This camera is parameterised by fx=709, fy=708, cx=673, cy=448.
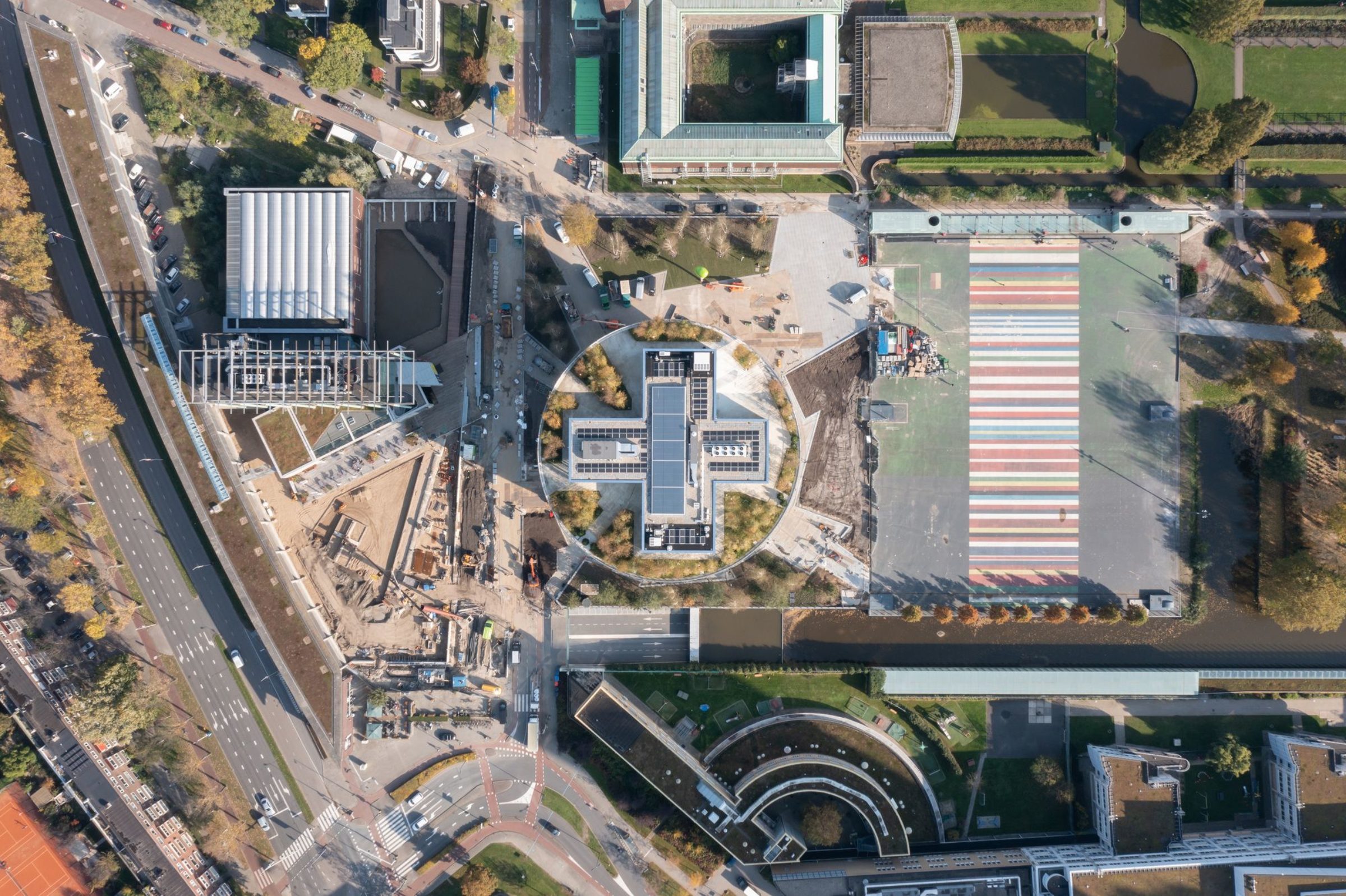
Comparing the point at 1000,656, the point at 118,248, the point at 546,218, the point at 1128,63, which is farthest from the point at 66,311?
→ the point at 1128,63

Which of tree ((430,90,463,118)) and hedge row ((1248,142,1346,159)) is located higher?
tree ((430,90,463,118))

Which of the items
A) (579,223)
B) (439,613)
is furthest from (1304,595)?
(439,613)

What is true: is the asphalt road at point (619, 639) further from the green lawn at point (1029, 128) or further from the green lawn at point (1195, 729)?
the green lawn at point (1029, 128)

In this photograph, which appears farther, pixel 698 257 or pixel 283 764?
pixel 283 764

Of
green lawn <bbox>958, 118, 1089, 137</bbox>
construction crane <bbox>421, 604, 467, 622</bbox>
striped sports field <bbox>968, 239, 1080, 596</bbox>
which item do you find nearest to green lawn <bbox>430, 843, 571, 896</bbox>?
construction crane <bbox>421, 604, 467, 622</bbox>

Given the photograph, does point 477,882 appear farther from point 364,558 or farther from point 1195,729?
point 1195,729

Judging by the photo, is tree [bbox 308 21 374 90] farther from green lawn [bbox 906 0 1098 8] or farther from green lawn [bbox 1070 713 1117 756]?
green lawn [bbox 1070 713 1117 756]

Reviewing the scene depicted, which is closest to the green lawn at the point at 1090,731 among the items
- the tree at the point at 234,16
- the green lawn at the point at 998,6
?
the green lawn at the point at 998,6

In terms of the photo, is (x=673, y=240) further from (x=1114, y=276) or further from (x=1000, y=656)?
(x=1000, y=656)
